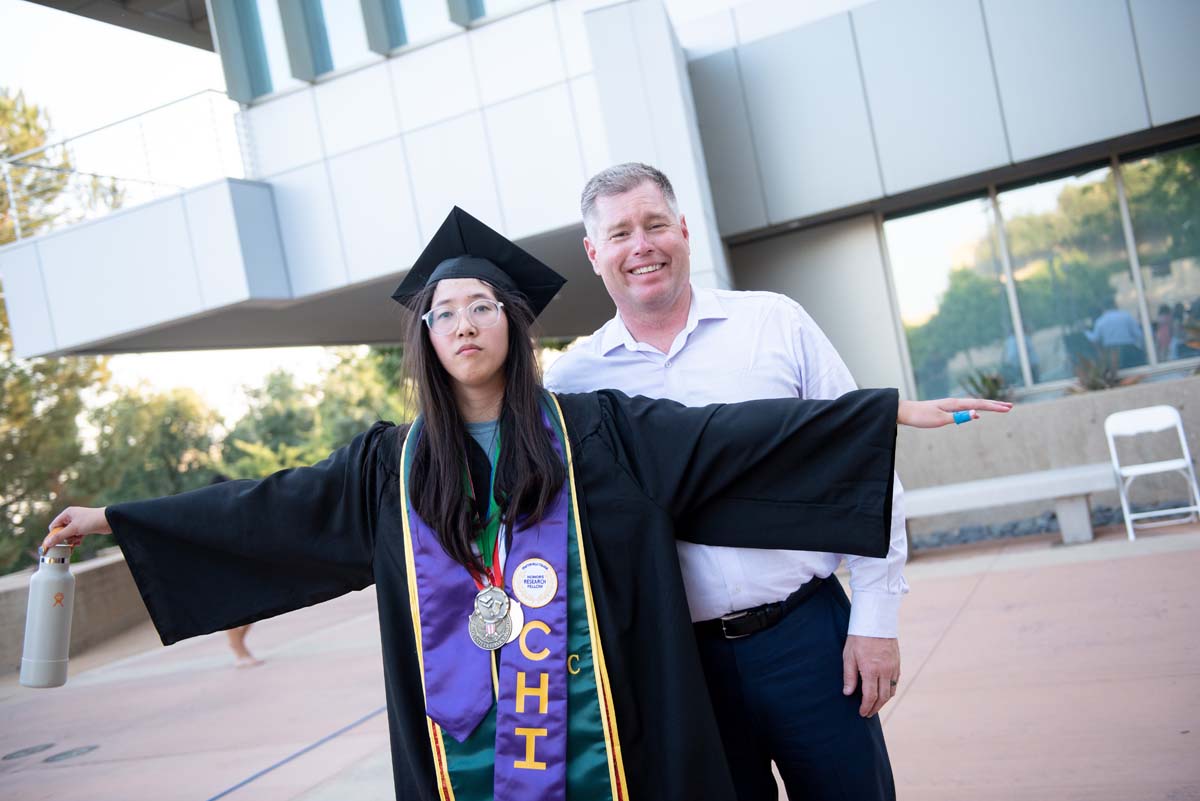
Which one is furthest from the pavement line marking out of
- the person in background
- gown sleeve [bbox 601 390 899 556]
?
gown sleeve [bbox 601 390 899 556]

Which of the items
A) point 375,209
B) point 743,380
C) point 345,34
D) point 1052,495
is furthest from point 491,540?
point 345,34

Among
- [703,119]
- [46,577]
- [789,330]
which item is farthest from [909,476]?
[46,577]

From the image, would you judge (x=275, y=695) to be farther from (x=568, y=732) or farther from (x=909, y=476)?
(x=909, y=476)

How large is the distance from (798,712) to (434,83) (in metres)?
10.5

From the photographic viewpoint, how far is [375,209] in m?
11.8

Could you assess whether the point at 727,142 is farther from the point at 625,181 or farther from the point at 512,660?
the point at 512,660

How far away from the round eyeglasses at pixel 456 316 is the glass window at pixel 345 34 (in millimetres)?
10419

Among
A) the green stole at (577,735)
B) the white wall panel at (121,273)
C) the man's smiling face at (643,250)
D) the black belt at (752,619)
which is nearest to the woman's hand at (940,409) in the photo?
the black belt at (752,619)

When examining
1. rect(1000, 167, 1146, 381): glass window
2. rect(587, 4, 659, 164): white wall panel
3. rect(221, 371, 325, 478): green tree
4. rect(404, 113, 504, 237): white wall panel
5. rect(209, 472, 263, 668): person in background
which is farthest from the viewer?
rect(221, 371, 325, 478): green tree

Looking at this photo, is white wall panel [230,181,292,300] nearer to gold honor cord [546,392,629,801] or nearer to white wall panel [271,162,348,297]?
white wall panel [271,162,348,297]

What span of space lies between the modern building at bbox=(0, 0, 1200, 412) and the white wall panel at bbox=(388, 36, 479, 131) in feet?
0.10

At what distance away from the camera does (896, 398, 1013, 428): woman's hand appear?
6.79 feet

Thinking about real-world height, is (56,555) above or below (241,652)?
above

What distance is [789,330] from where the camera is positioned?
2.48 metres
